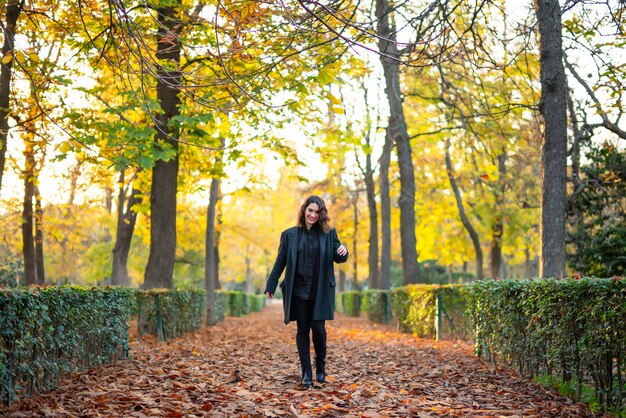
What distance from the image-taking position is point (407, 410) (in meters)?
6.20

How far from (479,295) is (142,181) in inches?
423

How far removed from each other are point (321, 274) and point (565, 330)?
2.57 metres

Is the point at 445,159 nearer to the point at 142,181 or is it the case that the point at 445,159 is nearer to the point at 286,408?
the point at 142,181

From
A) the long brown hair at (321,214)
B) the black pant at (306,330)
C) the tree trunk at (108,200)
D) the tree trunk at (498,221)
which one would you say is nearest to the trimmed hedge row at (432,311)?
the black pant at (306,330)

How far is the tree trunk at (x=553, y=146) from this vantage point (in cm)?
1084

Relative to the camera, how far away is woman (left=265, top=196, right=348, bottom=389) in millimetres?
7578

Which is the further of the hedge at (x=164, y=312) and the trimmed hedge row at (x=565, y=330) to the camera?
the hedge at (x=164, y=312)

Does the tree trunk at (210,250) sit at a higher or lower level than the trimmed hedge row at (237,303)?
higher

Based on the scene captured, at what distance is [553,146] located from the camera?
1085 centimetres

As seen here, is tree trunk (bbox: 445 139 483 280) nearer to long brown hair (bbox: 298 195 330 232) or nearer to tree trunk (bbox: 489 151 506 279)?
tree trunk (bbox: 489 151 506 279)

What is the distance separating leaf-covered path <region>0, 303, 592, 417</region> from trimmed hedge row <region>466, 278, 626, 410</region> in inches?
12.2

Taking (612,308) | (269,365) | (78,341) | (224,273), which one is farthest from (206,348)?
(224,273)

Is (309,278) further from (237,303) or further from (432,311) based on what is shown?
(237,303)

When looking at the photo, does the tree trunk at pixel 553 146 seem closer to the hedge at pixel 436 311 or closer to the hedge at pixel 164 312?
the hedge at pixel 436 311
